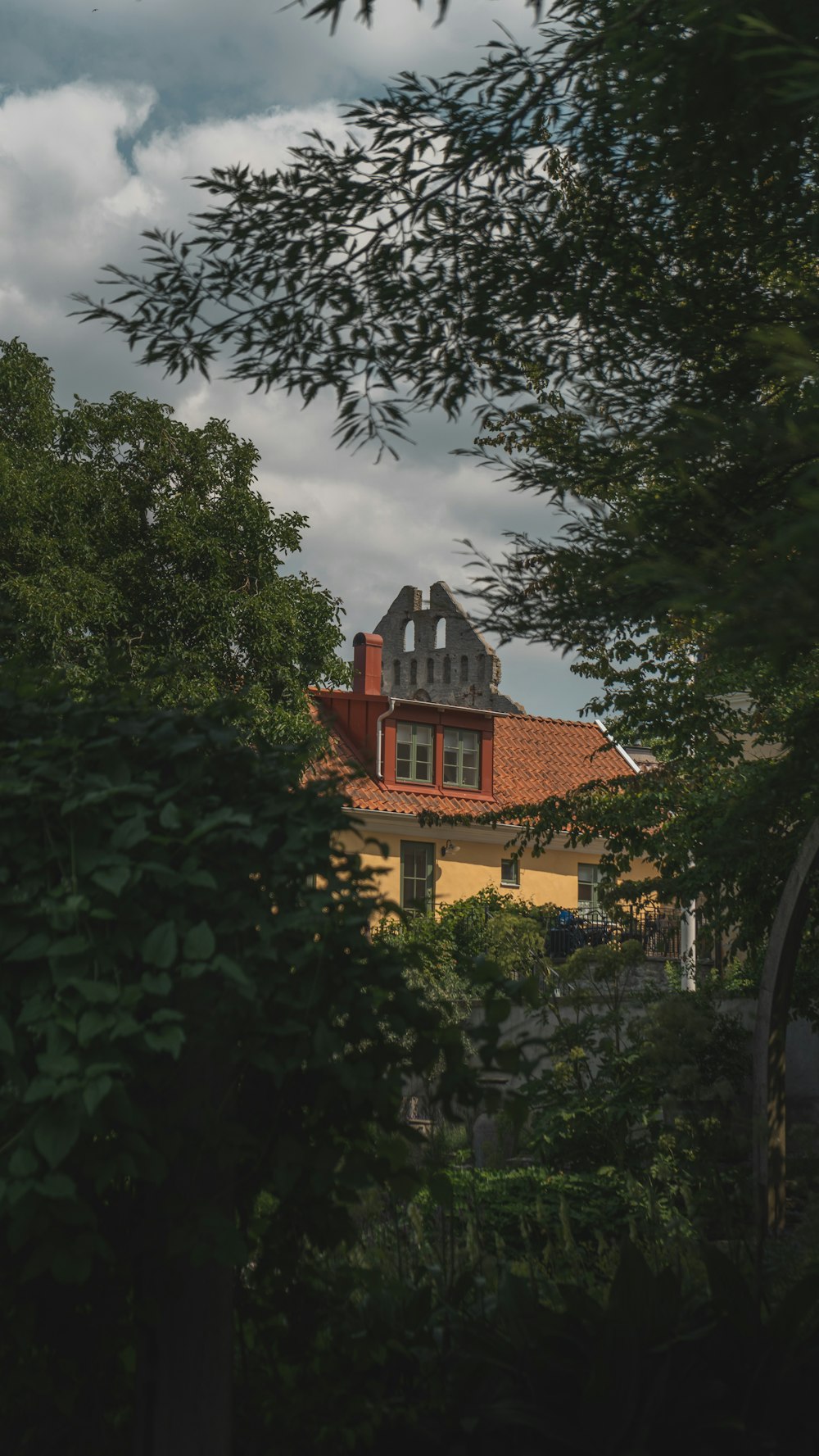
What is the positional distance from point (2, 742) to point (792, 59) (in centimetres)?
262

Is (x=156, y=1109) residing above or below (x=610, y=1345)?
above

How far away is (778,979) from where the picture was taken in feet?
28.6

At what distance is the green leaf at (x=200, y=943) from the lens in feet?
8.07

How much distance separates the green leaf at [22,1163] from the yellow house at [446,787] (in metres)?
26.9

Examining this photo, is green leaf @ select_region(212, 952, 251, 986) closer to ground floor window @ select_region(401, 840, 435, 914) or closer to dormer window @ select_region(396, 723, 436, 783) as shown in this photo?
ground floor window @ select_region(401, 840, 435, 914)

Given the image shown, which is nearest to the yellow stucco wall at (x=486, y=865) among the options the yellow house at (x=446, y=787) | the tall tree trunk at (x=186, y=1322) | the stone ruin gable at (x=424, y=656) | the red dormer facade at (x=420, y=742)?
the yellow house at (x=446, y=787)

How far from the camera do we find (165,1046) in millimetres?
2359

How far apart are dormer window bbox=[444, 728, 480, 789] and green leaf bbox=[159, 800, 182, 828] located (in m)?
30.1

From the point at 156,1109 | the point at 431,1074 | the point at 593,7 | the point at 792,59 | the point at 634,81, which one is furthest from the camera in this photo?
the point at 593,7

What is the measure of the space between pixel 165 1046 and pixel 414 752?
30.0 metres

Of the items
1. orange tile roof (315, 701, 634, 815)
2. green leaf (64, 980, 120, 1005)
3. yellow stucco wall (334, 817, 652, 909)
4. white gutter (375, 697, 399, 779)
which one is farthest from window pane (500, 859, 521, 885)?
green leaf (64, 980, 120, 1005)

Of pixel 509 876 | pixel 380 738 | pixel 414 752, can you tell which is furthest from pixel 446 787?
pixel 509 876

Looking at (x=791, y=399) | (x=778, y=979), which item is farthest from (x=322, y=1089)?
(x=778, y=979)

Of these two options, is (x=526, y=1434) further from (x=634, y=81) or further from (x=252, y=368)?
(x=634, y=81)
